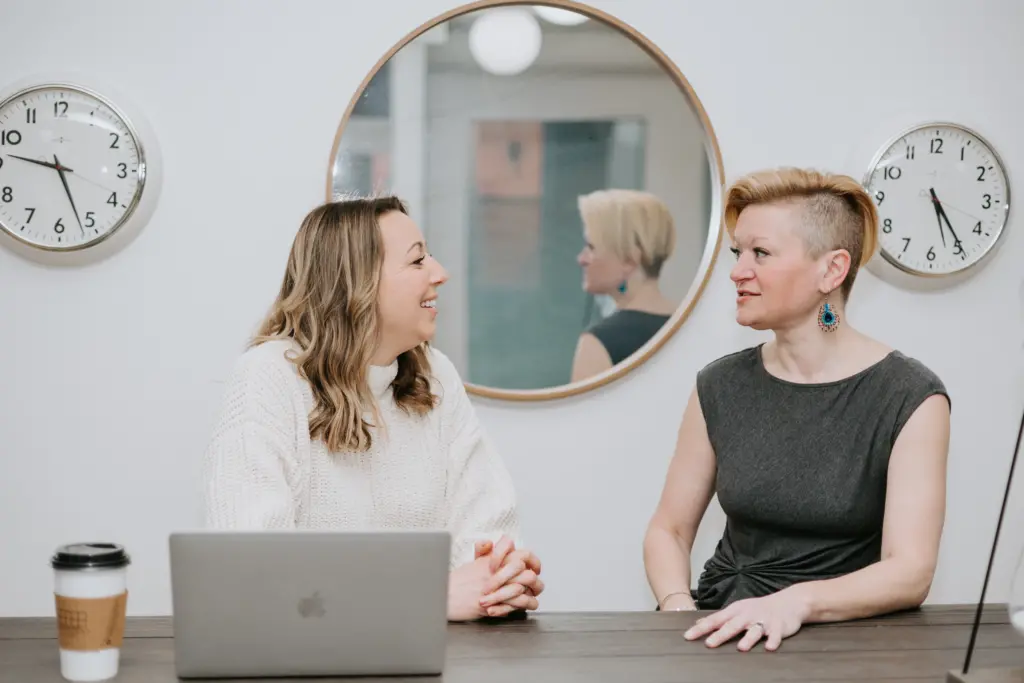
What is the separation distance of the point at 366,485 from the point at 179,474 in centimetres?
95

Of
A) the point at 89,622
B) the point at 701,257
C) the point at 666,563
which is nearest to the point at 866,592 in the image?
the point at 666,563

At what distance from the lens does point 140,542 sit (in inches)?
107

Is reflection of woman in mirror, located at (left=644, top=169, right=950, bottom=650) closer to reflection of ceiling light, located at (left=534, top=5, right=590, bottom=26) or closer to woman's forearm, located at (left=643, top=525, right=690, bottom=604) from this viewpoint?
woman's forearm, located at (left=643, top=525, right=690, bottom=604)

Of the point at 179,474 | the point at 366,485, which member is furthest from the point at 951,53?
the point at 179,474

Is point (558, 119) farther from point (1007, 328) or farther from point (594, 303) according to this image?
point (1007, 328)

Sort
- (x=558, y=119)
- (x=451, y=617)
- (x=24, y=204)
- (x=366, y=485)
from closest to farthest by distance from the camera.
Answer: (x=451, y=617) → (x=366, y=485) → (x=24, y=204) → (x=558, y=119)

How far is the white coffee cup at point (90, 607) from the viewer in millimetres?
1283

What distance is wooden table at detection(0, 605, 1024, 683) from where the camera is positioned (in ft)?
4.55

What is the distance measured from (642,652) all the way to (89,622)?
2.25 feet

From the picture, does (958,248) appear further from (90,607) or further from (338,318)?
(90,607)

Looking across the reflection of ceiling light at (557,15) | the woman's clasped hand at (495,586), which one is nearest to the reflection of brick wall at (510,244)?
the reflection of ceiling light at (557,15)

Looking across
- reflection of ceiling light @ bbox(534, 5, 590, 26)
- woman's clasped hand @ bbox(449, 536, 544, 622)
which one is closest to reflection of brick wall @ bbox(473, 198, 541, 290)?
reflection of ceiling light @ bbox(534, 5, 590, 26)

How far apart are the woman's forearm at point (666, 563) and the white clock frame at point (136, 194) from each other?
1373 millimetres

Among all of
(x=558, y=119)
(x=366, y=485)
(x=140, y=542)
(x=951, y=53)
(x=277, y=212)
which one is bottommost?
(x=140, y=542)
